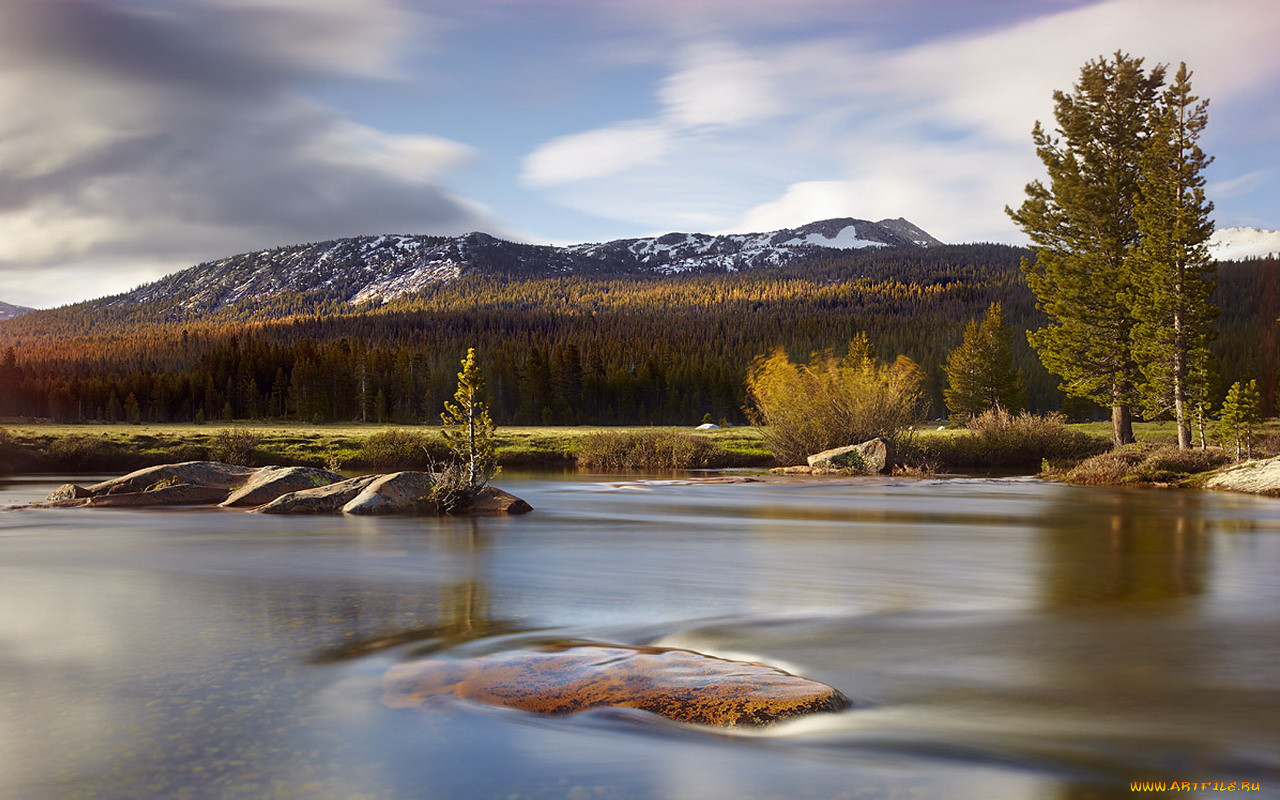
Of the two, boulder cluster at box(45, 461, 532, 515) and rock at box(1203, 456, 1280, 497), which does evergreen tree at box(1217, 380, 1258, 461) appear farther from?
boulder cluster at box(45, 461, 532, 515)

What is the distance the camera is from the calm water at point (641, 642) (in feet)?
21.3

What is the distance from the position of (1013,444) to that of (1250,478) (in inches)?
751

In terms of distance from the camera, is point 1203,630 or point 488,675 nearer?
point 488,675

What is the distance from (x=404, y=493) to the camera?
26.6m

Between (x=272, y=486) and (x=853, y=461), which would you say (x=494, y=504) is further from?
(x=853, y=461)

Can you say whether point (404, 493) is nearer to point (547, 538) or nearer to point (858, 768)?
point (547, 538)

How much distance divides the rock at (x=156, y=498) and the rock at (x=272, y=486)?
3.71 feet

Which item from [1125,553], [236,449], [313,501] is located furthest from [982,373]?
[313,501]

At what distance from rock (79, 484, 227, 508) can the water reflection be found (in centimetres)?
2446

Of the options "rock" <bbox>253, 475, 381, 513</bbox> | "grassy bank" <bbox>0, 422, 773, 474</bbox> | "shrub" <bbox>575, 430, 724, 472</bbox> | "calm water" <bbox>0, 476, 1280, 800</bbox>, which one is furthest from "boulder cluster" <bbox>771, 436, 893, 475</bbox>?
"rock" <bbox>253, 475, 381, 513</bbox>

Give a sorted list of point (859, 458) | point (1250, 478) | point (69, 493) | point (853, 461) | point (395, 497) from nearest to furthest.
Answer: point (395, 497) → point (69, 493) → point (1250, 478) → point (853, 461) → point (859, 458)

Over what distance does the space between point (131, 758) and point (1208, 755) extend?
765 centimetres

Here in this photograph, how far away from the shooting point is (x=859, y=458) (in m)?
45.4

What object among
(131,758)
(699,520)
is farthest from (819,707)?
(699,520)
